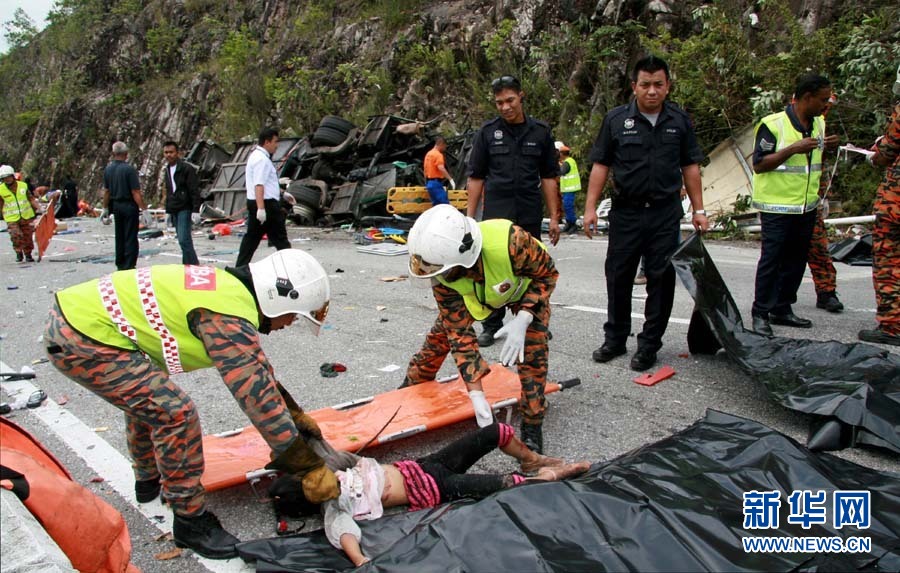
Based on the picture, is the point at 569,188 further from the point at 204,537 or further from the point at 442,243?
the point at 204,537

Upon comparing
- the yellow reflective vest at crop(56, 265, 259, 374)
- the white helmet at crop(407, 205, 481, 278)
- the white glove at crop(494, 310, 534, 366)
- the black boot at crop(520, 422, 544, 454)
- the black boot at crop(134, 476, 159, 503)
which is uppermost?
the white helmet at crop(407, 205, 481, 278)

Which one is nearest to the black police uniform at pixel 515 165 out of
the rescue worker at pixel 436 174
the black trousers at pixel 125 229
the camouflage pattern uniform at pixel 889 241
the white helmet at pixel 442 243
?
the white helmet at pixel 442 243

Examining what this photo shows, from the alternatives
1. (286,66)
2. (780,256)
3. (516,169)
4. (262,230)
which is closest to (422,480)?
(516,169)

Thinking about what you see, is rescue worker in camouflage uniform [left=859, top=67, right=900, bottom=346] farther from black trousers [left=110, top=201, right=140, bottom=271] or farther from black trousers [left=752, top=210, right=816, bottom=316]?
black trousers [left=110, top=201, right=140, bottom=271]

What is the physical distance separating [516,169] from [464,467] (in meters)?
2.60

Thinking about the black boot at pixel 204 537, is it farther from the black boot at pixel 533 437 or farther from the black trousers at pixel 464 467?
the black boot at pixel 533 437

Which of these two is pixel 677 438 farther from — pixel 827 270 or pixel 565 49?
pixel 565 49

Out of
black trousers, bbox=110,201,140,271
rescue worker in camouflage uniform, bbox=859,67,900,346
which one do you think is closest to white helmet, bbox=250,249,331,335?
rescue worker in camouflage uniform, bbox=859,67,900,346

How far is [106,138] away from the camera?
111 feet

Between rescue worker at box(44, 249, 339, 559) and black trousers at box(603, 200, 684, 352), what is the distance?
2.34 m

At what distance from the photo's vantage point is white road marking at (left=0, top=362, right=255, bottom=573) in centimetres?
247

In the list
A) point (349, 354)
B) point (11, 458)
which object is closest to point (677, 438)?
point (11, 458)

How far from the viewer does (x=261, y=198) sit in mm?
8023

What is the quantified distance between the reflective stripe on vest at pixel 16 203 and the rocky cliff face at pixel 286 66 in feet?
31.8
